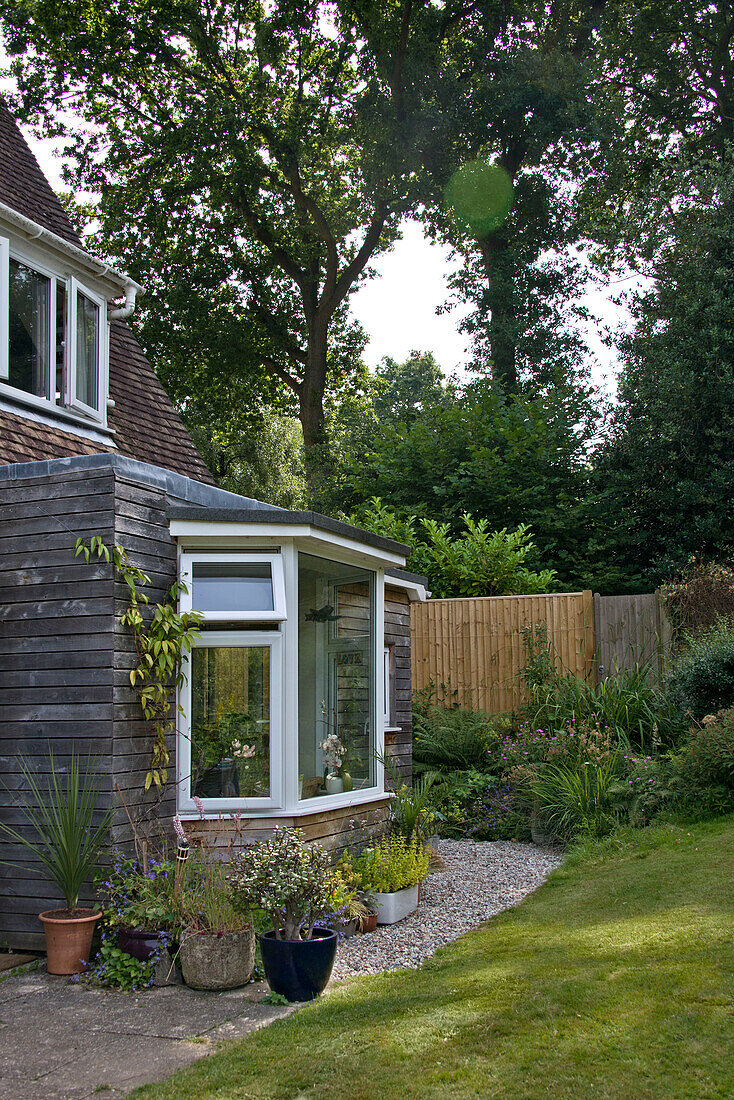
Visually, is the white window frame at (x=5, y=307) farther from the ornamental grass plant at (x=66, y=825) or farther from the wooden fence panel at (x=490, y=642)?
the wooden fence panel at (x=490, y=642)

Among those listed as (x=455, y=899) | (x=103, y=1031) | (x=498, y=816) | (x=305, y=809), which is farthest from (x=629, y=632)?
(x=103, y=1031)

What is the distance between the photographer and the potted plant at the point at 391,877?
19.7 ft

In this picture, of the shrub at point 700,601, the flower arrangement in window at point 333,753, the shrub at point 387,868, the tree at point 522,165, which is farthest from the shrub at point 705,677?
the tree at point 522,165

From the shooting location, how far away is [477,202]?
732 inches

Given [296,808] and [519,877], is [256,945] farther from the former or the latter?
[519,877]

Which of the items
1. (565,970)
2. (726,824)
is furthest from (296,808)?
(726,824)

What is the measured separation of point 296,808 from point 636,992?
8.26 feet

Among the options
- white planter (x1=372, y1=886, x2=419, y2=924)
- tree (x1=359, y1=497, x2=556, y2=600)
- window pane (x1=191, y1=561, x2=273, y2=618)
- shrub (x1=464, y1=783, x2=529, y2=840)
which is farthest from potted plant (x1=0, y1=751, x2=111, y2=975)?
tree (x1=359, y1=497, x2=556, y2=600)

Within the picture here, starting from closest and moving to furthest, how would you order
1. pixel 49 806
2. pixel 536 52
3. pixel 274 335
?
pixel 49 806
pixel 536 52
pixel 274 335

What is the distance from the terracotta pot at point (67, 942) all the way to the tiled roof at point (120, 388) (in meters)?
3.89

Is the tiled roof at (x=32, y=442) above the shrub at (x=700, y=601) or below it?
above

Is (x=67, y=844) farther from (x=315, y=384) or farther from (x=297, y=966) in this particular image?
(x=315, y=384)

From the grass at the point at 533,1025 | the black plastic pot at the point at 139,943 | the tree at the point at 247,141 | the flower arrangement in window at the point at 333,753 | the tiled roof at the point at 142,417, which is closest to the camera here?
the grass at the point at 533,1025

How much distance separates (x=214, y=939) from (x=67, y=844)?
1002 mm
